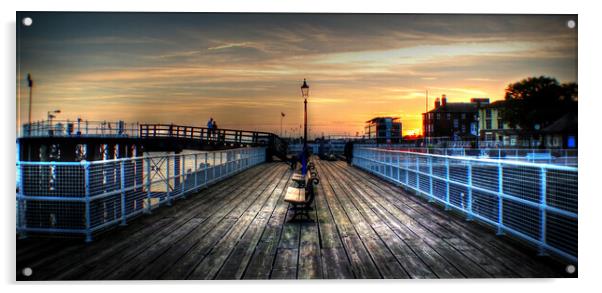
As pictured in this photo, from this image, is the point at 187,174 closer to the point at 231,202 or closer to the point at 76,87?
the point at 231,202

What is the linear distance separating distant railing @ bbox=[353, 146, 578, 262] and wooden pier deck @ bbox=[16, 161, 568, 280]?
27cm

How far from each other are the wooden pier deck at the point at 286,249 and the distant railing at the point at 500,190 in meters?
0.27

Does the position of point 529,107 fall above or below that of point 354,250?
above

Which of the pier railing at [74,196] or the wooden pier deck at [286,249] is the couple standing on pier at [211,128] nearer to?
the wooden pier deck at [286,249]

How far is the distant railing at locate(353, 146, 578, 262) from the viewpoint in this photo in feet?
16.2

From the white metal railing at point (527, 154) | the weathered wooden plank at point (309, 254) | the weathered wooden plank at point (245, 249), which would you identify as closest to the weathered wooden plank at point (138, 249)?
the weathered wooden plank at point (245, 249)

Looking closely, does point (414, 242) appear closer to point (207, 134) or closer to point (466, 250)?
point (466, 250)

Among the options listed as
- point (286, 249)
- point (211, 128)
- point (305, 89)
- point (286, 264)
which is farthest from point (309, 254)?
point (211, 128)

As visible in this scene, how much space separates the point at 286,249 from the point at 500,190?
307cm

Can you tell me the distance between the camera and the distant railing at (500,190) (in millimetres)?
4946

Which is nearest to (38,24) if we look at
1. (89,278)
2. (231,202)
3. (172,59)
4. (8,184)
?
(8,184)

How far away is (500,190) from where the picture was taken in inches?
232

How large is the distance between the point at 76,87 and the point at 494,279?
7.41 m

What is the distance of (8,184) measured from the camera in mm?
Answer: 5574
